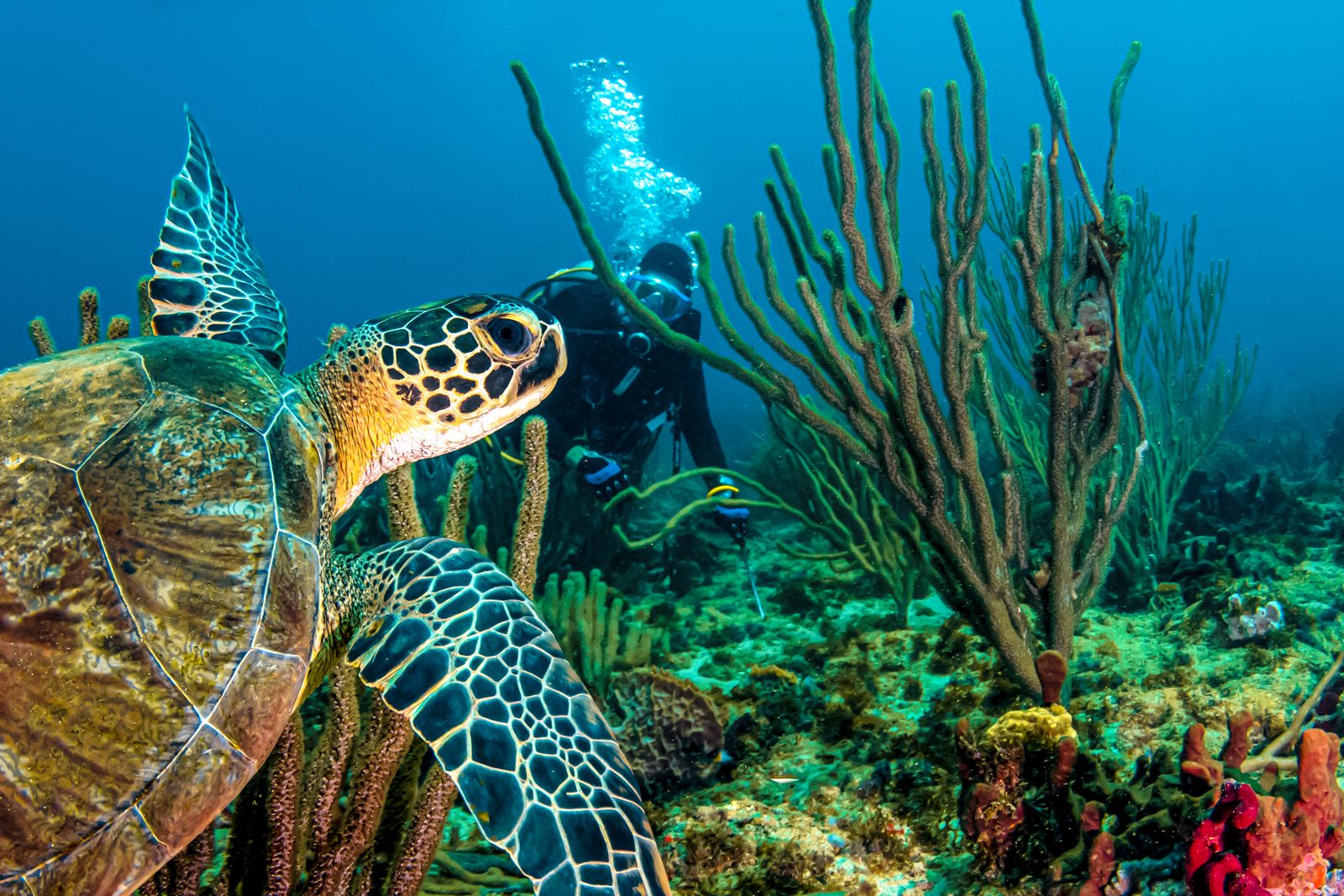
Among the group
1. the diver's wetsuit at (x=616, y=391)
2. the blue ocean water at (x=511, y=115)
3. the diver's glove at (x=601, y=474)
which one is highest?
the blue ocean water at (x=511, y=115)

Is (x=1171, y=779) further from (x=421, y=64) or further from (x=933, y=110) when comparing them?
(x=421, y=64)

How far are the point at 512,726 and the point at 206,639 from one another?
66cm

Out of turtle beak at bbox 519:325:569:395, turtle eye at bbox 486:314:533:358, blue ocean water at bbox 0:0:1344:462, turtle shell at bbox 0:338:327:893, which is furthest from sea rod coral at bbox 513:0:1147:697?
blue ocean water at bbox 0:0:1344:462

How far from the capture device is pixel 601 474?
459 cm

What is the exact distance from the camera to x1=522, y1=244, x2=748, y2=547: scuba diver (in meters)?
5.52

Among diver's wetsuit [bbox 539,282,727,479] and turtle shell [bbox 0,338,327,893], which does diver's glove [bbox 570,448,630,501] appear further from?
turtle shell [bbox 0,338,327,893]

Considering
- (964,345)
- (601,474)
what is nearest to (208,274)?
(601,474)

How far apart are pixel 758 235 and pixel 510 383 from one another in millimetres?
1083

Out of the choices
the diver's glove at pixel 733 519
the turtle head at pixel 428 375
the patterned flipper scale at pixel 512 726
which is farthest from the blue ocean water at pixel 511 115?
the patterned flipper scale at pixel 512 726

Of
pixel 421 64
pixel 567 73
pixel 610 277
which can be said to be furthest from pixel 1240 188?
pixel 610 277

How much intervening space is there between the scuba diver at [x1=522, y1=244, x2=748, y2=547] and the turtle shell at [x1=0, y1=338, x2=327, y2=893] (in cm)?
399

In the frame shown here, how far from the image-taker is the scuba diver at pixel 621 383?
18.1 ft

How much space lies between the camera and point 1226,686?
2.34 m

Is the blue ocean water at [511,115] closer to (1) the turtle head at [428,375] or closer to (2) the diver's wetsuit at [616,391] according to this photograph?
(2) the diver's wetsuit at [616,391]
